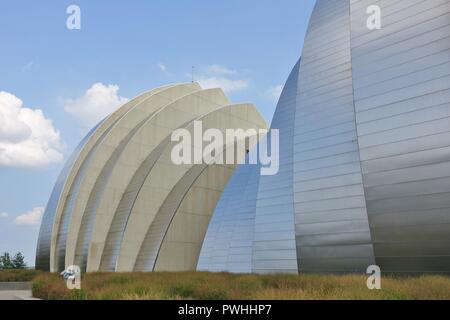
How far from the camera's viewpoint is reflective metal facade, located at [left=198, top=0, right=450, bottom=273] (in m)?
16.9

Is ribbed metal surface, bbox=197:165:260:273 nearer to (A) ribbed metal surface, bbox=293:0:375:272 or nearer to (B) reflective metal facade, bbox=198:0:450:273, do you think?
(B) reflective metal facade, bbox=198:0:450:273

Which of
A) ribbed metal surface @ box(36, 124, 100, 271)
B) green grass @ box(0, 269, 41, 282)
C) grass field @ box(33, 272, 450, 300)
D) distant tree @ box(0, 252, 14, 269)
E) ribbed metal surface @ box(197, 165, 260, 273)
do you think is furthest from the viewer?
distant tree @ box(0, 252, 14, 269)

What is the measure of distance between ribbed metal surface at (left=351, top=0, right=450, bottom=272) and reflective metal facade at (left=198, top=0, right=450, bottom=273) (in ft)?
0.13

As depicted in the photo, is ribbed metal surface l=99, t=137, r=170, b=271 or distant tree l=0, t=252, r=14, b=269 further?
distant tree l=0, t=252, r=14, b=269

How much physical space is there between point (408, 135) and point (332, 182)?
158 inches

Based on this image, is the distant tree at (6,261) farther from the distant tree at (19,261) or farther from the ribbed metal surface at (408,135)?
the ribbed metal surface at (408,135)

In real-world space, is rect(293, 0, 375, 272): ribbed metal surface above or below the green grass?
above

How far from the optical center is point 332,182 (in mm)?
20203

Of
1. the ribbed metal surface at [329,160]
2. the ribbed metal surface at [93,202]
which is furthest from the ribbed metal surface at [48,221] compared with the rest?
the ribbed metal surface at [329,160]

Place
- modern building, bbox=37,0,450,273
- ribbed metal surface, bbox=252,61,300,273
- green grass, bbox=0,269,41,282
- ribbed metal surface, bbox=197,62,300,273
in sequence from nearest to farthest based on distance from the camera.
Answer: modern building, bbox=37,0,450,273 → ribbed metal surface, bbox=252,61,300,273 → ribbed metal surface, bbox=197,62,300,273 → green grass, bbox=0,269,41,282

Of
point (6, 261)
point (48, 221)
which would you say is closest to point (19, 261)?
point (6, 261)

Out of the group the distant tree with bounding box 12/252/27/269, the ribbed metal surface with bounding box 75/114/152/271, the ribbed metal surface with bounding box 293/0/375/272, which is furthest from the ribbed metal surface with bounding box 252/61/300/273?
the distant tree with bounding box 12/252/27/269
